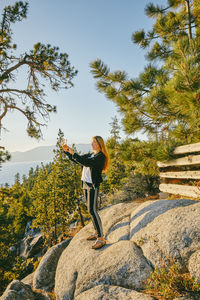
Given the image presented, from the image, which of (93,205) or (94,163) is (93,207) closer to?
(93,205)

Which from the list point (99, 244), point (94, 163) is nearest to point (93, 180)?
point (94, 163)

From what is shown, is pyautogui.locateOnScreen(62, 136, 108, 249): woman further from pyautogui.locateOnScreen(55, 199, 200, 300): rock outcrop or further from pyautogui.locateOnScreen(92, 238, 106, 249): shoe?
pyautogui.locateOnScreen(55, 199, 200, 300): rock outcrop

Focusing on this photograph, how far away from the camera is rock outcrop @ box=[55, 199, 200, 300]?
307 centimetres

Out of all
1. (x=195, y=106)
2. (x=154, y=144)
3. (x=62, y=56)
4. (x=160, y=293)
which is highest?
(x=62, y=56)

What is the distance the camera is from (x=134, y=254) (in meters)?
3.42

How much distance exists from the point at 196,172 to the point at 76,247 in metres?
4.08

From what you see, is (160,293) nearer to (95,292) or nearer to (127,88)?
(95,292)

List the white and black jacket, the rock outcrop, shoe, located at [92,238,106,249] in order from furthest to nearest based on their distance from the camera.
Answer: shoe, located at [92,238,106,249], the white and black jacket, the rock outcrop

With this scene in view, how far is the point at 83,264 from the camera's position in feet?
12.7

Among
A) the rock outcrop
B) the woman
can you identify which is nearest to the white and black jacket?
the woman

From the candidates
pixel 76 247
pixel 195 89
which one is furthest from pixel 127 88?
pixel 76 247

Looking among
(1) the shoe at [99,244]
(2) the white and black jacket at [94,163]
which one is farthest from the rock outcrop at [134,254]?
(2) the white and black jacket at [94,163]

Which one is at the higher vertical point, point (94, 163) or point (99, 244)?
point (94, 163)

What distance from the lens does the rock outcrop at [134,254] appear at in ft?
10.1
